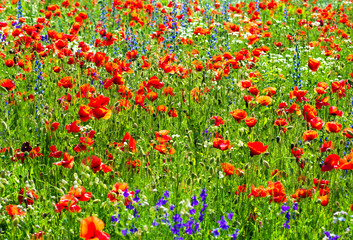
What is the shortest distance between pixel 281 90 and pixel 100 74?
1.95 m

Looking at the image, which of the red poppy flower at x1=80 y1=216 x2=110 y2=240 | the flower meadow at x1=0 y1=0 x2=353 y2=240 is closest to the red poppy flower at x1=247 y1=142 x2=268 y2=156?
the flower meadow at x1=0 y1=0 x2=353 y2=240

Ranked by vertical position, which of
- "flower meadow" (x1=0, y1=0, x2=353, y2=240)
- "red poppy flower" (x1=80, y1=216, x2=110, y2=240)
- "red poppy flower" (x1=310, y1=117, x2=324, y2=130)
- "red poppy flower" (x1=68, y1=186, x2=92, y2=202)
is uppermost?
"red poppy flower" (x1=310, y1=117, x2=324, y2=130)

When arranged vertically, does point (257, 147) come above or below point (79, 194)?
above

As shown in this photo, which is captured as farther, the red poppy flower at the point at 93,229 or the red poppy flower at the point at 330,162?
the red poppy flower at the point at 330,162

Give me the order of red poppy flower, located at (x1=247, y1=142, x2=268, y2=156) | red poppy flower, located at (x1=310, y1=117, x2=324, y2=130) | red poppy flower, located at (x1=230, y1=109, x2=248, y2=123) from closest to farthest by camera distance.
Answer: red poppy flower, located at (x1=247, y1=142, x2=268, y2=156)
red poppy flower, located at (x1=310, y1=117, x2=324, y2=130)
red poppy flower, located at (x1=230, y1=109, x2=248, y2=123)

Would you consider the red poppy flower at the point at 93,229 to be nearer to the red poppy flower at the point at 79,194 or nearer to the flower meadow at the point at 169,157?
the flower meadow at the point at 169,157

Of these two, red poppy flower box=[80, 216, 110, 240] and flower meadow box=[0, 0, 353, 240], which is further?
flower meadow box=[0, 0, 353, 240]

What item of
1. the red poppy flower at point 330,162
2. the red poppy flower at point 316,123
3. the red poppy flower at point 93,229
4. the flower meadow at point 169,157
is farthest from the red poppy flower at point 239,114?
the red poppy flower at point 93,229

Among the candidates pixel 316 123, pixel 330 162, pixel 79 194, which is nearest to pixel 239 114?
pixel 316 123

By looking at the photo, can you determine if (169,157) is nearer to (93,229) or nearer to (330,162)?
(330,162)

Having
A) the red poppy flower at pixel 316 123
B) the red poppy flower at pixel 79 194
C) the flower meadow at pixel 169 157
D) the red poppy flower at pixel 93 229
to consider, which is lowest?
the flower meadow at pixel 169 157

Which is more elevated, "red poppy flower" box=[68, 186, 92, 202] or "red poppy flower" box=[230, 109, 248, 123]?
"red poppy flower" box=[230, 109, 248, 123]

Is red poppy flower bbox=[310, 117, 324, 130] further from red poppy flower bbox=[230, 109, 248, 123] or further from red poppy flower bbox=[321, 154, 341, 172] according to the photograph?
red poppy flower bbox=[230, 109, 248, 123]

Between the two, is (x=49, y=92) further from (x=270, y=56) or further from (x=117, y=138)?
(x=270, y=56)
